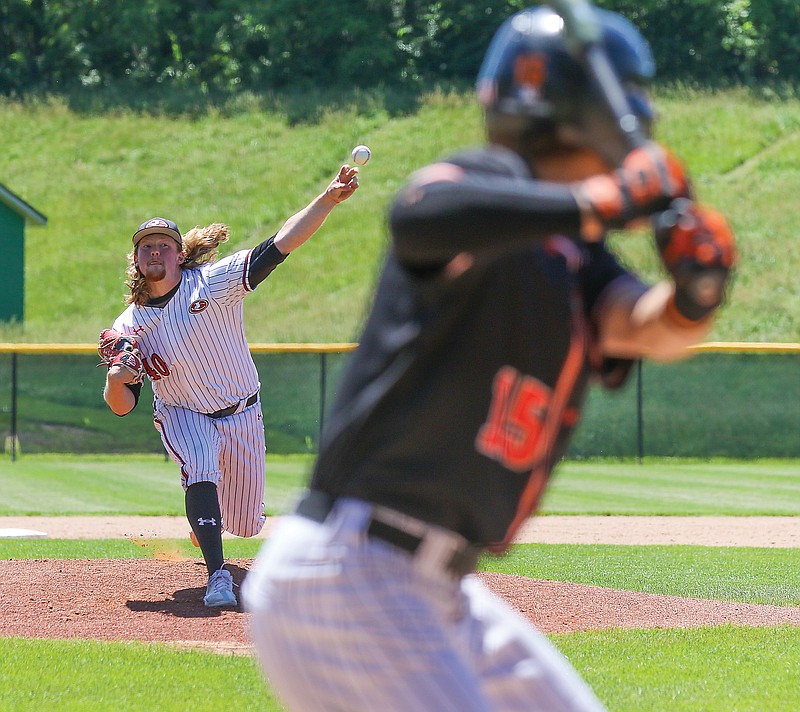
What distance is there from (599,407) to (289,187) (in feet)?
66.7

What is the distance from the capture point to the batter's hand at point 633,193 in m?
2.02

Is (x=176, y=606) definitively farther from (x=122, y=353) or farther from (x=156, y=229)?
(x=156, y=229)

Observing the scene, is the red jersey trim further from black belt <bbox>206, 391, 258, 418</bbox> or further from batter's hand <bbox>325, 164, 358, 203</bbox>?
black belt <bbox>206, 391, 258, 418</bbox>

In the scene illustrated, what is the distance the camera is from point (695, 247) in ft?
6.66

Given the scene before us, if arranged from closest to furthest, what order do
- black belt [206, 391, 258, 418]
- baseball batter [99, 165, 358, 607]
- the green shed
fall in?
baseball batter [99, 165, 358, 607]
black belt [206, 391, 258, 418]
the green shed

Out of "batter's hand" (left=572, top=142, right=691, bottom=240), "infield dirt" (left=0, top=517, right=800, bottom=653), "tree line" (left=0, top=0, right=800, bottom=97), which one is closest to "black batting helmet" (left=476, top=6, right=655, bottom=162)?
"batter's hand" (left=572, top=142, right=691, bottom=240)

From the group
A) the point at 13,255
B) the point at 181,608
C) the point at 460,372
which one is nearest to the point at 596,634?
the point at 181,608

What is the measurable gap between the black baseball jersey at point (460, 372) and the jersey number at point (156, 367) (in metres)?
4.58

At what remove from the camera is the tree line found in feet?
147

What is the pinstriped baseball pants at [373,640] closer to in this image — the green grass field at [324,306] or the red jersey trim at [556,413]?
the red jersey trim at [556,413]

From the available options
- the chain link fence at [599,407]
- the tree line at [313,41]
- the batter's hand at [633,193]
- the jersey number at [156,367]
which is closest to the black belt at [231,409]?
the jersey number at [156,367]

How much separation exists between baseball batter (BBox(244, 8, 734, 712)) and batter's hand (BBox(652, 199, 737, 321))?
17mm

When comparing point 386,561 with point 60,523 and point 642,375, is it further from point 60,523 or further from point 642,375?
point 642,375

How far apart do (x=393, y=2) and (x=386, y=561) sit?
47.1 metres
